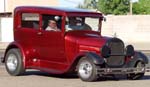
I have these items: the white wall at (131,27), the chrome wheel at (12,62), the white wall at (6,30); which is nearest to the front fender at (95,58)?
the chrome wheel at (12,62)

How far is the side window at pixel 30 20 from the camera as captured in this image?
54.8 ft

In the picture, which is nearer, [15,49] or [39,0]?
[15,49]

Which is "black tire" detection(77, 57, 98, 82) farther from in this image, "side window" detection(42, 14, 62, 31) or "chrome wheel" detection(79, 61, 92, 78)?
"side window" detection(42, 14, 62, 31)

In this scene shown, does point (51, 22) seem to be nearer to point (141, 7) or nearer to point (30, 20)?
point (30, 20)

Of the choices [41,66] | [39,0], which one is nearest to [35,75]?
[41,66]

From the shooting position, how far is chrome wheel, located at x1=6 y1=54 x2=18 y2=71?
17.0 metres

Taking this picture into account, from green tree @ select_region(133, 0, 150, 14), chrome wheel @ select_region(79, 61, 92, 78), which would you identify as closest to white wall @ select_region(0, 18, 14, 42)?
chrome wheel @ select_region(79, 61, 92, 78)

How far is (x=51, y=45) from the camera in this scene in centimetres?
1623

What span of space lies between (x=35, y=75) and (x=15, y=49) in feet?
3.24

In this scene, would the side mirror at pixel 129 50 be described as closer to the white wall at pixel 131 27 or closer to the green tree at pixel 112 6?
the white wall at pixel 131 27

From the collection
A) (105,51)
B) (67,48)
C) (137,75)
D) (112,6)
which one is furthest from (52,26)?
(112,6)

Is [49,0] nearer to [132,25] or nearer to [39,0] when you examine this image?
[39,0]

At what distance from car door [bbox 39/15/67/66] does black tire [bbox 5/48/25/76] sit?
28.1 inches

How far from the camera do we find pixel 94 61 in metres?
14.9
